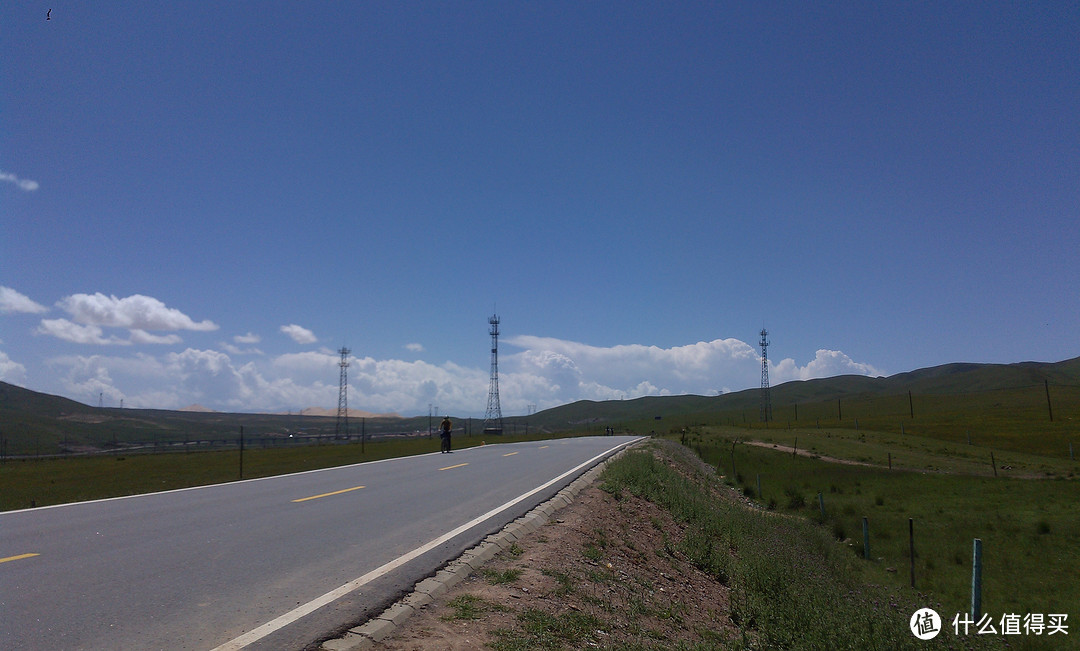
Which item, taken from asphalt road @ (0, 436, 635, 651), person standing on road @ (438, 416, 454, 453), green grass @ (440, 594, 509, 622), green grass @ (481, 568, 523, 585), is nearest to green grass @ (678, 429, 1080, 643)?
green grass @ (481, 568, 523, 585)

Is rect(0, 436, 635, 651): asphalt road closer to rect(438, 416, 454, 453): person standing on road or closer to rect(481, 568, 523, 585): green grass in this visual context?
rect(481, 568, 523, 585): green grass

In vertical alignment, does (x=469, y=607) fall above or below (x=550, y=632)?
above

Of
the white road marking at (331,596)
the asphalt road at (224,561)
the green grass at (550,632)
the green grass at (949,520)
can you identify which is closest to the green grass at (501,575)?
the asphalt road at (224,561)

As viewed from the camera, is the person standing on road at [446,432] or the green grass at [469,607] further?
the person standing on road at [446,432]

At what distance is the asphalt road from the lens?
17.4 feet

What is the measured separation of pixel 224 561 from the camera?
302 inches

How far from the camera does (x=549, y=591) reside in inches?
281

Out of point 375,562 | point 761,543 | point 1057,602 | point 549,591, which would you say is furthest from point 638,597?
point 1057,602

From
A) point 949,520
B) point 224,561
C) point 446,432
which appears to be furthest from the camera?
point 446,432

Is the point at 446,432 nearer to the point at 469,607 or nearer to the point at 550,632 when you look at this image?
the point at 469,607

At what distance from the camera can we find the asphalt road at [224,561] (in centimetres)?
531

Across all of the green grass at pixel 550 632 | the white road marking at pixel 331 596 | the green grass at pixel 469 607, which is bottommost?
the green grass at pixel 550 632

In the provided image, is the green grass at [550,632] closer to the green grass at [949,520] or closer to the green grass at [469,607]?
the green grass at [469,607]

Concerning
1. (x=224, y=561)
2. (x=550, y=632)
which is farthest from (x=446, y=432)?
(x=550, y=632)
